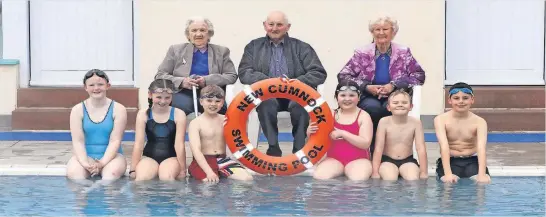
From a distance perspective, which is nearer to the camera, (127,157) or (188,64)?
(188,64)

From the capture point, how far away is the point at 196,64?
8.00 meters

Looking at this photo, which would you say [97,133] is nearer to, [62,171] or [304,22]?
[62,171]

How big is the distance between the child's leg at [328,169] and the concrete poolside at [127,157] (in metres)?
0.19

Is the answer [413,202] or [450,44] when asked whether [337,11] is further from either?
[413,202]

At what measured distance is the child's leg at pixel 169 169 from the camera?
729 centimetres

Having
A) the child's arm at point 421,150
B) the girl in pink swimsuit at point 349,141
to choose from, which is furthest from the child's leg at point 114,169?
the child's arm at point 421,150

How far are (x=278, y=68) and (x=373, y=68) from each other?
754mm

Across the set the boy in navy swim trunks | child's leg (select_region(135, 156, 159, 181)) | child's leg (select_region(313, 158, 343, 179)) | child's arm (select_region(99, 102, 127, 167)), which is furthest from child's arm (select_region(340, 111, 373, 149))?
child's arm (select_region(99, 102, 127, 167))

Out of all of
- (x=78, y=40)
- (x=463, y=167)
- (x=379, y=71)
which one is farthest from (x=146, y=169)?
(x=78, y=40)

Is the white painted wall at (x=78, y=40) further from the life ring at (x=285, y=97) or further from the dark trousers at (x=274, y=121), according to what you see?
the life ring at (x=285, y=97)

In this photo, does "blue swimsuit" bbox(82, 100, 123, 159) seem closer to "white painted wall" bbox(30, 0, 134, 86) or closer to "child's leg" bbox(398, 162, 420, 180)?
"child's leg" bbox(398, 162, 420, 180)

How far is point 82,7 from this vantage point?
10961 mm

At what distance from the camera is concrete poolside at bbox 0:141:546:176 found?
25.4 feet

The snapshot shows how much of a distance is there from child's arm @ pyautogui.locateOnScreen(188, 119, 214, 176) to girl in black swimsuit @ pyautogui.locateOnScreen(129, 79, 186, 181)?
0.26ft
